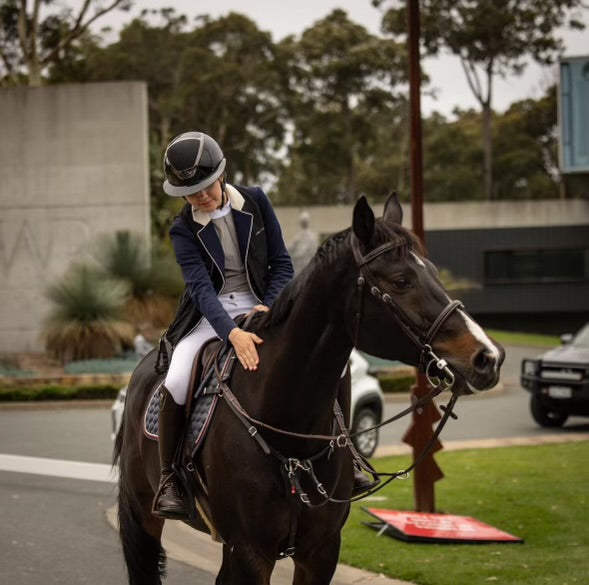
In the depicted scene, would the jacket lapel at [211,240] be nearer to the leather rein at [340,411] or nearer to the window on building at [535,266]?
the leather rein at [340,411]

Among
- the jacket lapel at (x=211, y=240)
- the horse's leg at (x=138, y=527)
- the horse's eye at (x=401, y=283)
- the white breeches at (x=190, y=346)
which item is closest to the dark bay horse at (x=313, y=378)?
the horse's eye at (x=401, y=283)

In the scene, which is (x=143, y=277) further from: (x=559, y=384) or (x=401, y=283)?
(x=401, y=283)

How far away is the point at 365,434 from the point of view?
1477 centimetres

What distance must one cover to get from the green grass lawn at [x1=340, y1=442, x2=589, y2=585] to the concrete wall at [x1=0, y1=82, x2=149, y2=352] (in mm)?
18106

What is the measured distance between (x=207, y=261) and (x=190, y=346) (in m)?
0.44

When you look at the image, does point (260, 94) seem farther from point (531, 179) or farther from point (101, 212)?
point (101, 212)

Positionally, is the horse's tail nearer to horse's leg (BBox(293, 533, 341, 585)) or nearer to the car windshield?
horse's leg (BBox(293, 533, 341, 585))

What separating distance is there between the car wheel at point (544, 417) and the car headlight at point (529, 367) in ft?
1.37

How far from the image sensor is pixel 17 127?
3114 centimetres

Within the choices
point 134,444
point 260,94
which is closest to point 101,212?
point 134,444

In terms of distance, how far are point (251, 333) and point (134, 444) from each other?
1.65m

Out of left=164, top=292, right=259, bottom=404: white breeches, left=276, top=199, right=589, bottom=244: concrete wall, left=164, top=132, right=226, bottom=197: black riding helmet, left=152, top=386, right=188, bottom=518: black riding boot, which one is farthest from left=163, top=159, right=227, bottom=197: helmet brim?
left=276, top=199, right=589, bottom=244: concrete wall

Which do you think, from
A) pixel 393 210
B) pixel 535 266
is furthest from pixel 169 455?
pixel 535 266

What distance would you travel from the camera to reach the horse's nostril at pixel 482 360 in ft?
13.4
